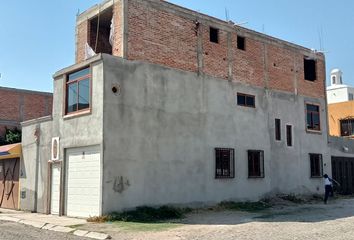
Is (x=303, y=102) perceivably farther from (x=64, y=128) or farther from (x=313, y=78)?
(x=64, y=128)

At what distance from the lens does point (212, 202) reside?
20.9 metres

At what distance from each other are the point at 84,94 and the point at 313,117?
A: 1536cm

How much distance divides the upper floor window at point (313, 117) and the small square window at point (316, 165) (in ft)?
5.46

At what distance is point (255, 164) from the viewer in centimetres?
2350

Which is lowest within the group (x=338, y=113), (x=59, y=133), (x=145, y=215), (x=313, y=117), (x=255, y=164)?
(x=145, y=215)

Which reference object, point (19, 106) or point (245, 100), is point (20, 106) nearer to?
point (19, 106)

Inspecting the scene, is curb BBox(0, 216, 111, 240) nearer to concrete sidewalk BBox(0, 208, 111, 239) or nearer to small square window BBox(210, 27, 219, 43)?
concrete sidewalk BBox(0, 208, 111, 239)

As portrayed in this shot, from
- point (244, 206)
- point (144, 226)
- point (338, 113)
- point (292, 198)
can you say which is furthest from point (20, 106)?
point (338, 113)

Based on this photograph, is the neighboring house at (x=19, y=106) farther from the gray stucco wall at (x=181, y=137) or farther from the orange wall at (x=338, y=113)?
the orange wall at (x=338, y=113)

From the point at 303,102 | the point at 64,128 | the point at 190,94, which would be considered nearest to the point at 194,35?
the point at 190,94

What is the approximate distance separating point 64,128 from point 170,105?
15.5ft

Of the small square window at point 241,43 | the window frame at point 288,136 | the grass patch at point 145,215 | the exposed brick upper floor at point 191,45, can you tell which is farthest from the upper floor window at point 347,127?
the grass patch at point 145,215

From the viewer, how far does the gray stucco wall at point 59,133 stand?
17.8m

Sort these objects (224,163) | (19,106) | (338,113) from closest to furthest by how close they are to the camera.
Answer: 1. (224,163)
2. (19,106)
3. (338,113)
